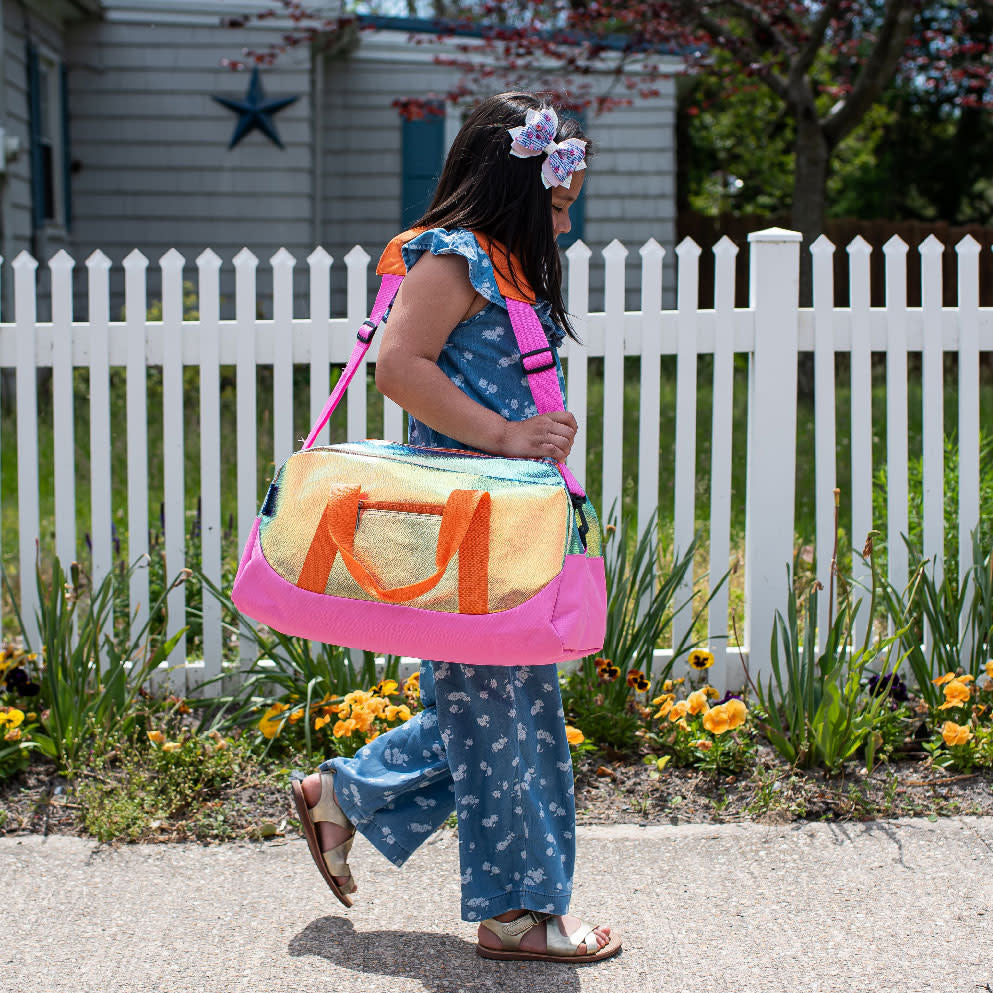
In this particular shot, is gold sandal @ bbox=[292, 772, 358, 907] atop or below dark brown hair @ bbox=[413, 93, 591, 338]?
below

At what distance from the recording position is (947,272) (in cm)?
1417

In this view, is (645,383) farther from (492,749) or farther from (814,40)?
(814,40)

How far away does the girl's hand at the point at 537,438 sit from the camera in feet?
7.05

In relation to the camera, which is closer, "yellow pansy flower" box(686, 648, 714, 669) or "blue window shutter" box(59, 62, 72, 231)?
"yellow pansy flower" box(686, 648, 714, 669)

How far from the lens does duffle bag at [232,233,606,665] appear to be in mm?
2012

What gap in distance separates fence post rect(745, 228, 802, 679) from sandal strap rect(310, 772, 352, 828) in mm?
1563

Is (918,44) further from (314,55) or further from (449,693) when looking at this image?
(449,693)

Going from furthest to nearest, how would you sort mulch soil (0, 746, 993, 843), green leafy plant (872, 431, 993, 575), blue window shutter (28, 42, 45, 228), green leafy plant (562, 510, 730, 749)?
blue window shutter (28, 42, 45, 228) < green leafy plant (872, 431, 993, 575) < green leafy plant (562, 510, 730, 749) < mulch soil (0, 746, 993, 843)

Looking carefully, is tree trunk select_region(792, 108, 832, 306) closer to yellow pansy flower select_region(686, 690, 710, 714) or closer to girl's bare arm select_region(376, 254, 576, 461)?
yellow pansy flower select_region(686, 690, 710, 714)

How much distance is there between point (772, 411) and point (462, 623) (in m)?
1.85

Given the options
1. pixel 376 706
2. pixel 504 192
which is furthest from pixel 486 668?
pixel 376 706

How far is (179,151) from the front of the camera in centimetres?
1149

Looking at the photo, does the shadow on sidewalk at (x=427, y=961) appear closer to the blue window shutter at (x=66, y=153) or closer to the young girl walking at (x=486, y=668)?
the young girl walking at (x=486, y=668)

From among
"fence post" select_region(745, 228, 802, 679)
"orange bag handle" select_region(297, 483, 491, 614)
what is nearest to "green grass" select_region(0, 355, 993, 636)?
"fence post" select_region(745, 228, 802, 679)
